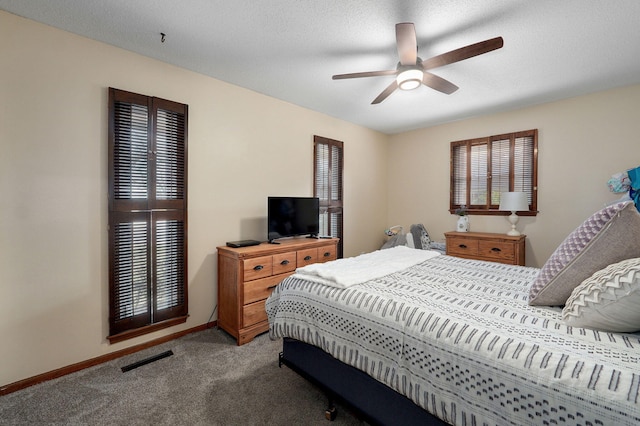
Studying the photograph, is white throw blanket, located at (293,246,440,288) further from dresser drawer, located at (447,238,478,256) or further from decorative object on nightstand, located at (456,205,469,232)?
decorative object on nightstand, located at (456,205,469,232)

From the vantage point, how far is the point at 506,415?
3.08ft

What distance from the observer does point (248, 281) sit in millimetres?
2607

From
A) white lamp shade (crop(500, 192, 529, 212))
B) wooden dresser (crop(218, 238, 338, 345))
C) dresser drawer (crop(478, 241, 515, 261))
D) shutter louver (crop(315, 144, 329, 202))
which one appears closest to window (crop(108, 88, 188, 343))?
wooden dresser (crop(218, 238, 338, 345))

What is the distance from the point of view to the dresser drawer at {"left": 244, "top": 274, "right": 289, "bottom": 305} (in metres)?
2.61

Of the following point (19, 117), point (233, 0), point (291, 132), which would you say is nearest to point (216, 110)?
point (291, 132)

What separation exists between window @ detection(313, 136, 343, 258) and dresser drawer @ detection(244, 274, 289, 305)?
145 centimetres

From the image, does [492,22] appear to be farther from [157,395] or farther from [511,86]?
[157,395]

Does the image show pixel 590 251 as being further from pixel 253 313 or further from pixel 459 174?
pixel 459 174

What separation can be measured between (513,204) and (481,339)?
3.26 metres

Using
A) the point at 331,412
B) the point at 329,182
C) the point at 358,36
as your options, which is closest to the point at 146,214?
the point at 331,412

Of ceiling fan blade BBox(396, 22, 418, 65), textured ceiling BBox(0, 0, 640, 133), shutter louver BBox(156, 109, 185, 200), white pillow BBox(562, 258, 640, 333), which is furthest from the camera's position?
shutter louver BBox(156, 109, 185, 200)

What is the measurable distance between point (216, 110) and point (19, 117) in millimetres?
1511

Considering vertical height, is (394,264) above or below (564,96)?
below

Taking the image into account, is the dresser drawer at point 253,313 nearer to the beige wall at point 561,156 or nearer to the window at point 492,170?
the beige wall at point 561,156
